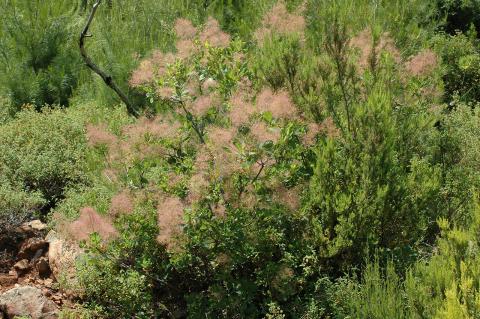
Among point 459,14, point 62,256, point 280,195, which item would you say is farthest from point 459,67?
point 62,256

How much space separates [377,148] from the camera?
3.95 metres

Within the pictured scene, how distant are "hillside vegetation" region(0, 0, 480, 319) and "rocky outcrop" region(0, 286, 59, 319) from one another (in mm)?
162

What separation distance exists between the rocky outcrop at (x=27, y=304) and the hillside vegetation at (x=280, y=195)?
0.16m

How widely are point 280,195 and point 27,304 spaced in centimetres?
190

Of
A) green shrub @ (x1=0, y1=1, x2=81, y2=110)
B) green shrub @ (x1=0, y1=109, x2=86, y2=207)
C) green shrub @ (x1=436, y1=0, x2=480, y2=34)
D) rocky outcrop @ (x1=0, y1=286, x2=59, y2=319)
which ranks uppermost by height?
green shrub @ (x1=436, y1=0, x2=480, y2=34)

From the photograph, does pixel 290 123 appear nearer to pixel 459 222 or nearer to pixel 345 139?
pixel 345 139

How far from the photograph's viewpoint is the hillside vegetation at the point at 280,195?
357 cm

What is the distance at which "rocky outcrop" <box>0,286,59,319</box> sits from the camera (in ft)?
14.7

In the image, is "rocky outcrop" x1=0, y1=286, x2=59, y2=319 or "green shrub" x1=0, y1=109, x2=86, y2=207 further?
"green shrub" x1=0, y1=109, x2=86, y2=207

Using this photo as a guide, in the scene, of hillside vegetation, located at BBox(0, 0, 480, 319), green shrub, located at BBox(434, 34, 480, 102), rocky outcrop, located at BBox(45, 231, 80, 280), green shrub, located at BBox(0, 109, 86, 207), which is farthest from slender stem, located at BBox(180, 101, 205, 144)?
green shrub, located at BBox(434, 34, 480, 102)

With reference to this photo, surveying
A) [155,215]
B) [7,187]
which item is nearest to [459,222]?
[155,215]

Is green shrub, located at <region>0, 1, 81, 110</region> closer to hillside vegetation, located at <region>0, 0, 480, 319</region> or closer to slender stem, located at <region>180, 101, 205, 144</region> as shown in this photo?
hillside vegetation, located at <region>0, 0, 480, 319</region>

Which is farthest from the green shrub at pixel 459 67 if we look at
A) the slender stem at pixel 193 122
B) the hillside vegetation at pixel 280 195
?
the slender stem at pixel 193 122

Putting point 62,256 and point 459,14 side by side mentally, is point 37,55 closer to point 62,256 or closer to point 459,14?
point 62,256
